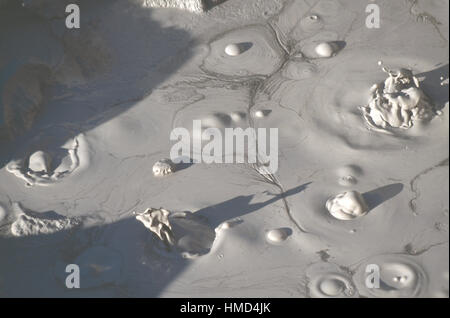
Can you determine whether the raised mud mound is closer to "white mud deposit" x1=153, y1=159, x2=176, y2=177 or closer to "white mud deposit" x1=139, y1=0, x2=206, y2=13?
"white mud deposit" x1=153, y1=159, x2=176, y2=177

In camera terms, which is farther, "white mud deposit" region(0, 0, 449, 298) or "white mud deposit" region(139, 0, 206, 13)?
"white mud deposit" region(139, 0, 206, 13)

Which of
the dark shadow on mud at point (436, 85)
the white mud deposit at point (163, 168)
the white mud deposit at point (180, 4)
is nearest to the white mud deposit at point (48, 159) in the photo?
the white mud deposit at point (163, 168)

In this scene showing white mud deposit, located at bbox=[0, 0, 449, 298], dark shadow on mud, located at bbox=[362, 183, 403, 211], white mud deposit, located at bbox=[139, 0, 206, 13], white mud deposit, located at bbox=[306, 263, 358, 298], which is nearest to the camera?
white mud deposit, located at bbox=[306, 263, 358, 298]

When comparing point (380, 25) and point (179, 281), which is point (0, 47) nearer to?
point (179, 281)

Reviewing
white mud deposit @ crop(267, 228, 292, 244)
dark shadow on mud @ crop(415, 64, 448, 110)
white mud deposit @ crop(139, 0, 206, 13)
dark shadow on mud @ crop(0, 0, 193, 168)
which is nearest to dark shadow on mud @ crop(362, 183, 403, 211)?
white mud deposit @ crop(267, 228, 292, 244)

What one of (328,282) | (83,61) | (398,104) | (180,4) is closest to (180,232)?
(328,282)
